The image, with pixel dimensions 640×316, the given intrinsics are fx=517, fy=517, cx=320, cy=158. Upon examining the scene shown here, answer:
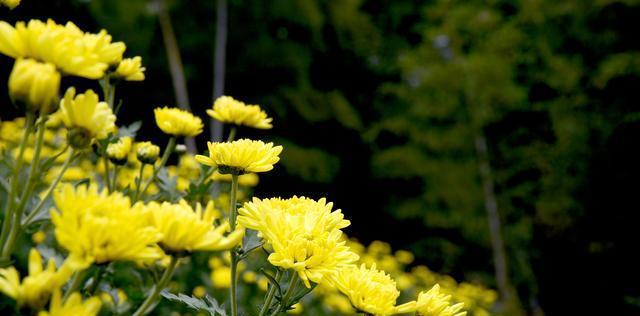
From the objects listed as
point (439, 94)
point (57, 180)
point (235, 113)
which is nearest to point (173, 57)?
point (439, 94)

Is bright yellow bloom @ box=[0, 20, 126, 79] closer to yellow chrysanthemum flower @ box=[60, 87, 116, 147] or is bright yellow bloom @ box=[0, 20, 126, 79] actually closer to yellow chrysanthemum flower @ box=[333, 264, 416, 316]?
yellow chrysanthemum flower @ box=[60, 87, 116, 147]

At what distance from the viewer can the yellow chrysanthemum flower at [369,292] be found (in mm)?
757

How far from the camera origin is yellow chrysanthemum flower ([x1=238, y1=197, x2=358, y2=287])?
73cm

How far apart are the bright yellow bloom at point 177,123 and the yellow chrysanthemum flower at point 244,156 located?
40 cm

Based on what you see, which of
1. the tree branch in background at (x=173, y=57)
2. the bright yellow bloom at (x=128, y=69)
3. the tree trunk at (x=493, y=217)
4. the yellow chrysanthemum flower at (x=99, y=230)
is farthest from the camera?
the tree branch in background at (x=173, y=57)

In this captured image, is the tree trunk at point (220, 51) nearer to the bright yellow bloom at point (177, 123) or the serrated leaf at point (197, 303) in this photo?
the bright yellow bloom at point (177, 123)

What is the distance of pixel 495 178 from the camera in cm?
751

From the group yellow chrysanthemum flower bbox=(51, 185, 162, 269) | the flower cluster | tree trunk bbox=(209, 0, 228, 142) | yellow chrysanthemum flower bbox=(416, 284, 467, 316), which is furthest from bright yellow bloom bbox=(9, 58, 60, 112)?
tree trunk bbox=(209, 0, 228, 142)

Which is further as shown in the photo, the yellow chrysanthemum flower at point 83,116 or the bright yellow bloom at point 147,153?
the bright yellow bloom at point 147,153

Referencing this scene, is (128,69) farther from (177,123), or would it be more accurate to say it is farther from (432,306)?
(432,306)

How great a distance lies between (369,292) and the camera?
2.54ft

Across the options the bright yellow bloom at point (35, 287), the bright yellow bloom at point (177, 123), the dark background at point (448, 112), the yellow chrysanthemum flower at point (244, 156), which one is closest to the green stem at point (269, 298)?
the yellow chrysanthemum flower at point (244, 156)

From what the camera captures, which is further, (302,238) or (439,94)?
(439,94)

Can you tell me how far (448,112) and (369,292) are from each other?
7.37 metres
